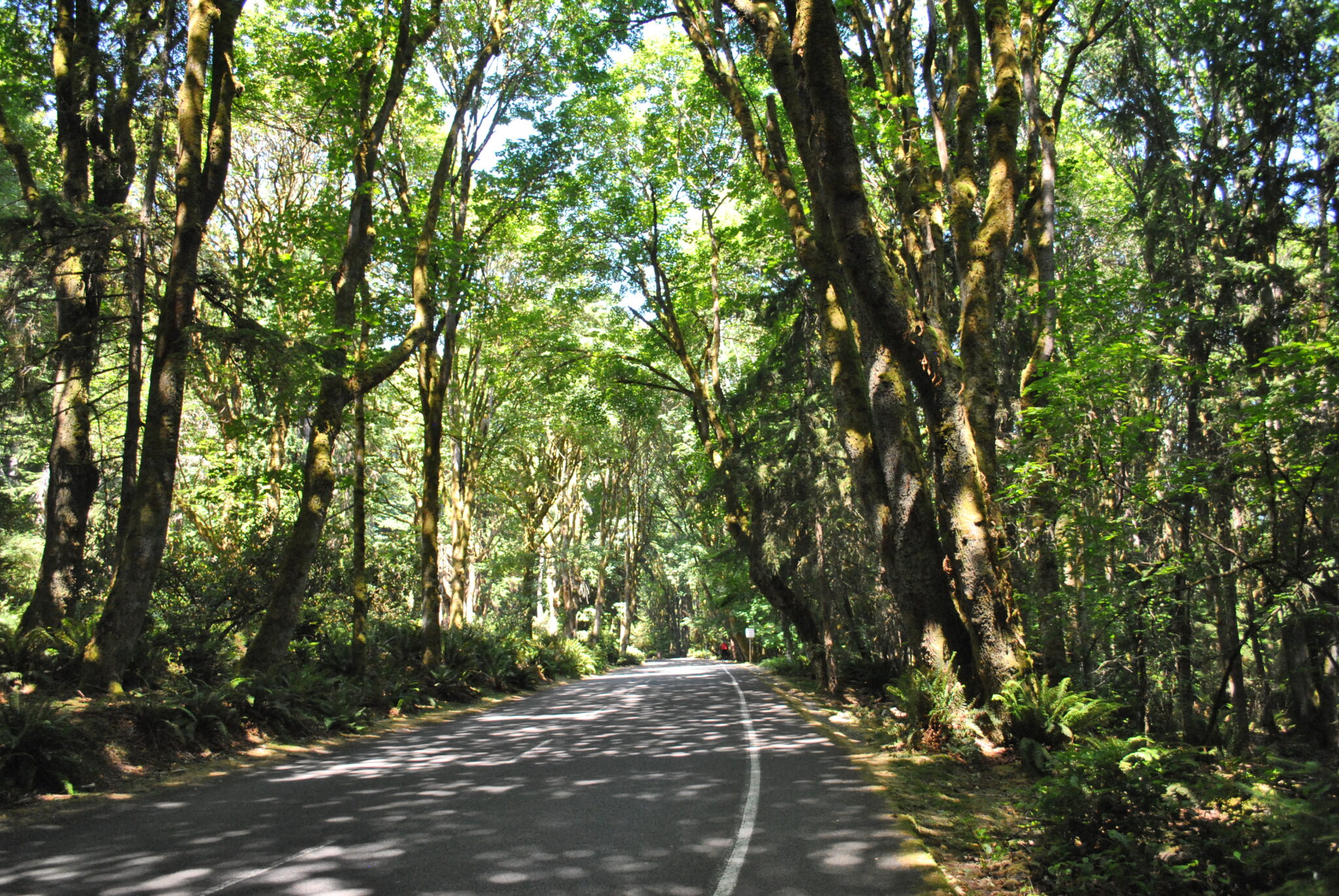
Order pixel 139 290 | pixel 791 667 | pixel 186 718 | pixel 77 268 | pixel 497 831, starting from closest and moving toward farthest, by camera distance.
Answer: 1. pixel 497 831
2. pixel 186 718
3. pixel 139 290
4. pixel 77 268
5. pixel 791 667

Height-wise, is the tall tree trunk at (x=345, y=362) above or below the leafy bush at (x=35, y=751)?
above

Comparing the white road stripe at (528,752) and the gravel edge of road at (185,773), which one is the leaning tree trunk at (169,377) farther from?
the white road stripe at (528,752)

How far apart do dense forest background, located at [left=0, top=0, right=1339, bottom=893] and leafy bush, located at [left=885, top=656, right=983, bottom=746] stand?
5 centimetres

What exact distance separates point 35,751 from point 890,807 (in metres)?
7.74

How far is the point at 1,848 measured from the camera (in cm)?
533

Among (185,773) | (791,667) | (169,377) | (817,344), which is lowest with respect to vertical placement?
(791,667)

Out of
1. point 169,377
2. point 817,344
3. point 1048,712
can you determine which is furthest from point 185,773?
point 817,344

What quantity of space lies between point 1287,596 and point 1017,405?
266 inches

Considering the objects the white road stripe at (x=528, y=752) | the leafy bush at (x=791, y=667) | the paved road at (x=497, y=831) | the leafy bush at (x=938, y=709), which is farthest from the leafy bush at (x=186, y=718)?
the leafy bush at (x=791, y=667)

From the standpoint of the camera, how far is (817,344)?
762 inches

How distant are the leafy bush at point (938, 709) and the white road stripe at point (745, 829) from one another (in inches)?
80.0

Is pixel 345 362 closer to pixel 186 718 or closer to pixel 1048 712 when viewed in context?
pixel 186 718

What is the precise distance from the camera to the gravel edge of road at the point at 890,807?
4680mm

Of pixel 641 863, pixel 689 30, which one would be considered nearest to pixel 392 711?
pixel 641 863
